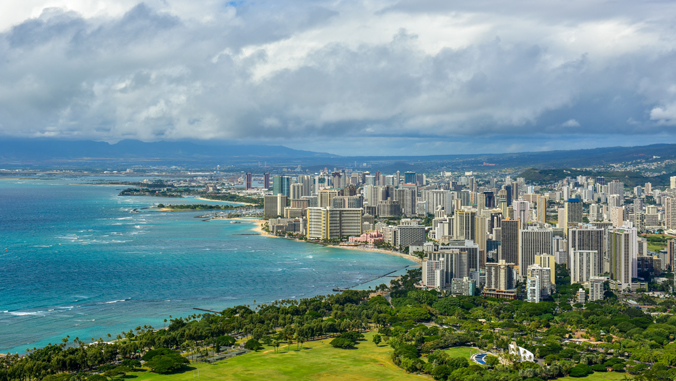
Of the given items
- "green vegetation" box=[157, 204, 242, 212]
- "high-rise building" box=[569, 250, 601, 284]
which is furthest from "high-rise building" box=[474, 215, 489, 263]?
"green vegetation" box=[157, 204, 242, 212]

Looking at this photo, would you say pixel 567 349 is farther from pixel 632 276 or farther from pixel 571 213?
pixel 571 213

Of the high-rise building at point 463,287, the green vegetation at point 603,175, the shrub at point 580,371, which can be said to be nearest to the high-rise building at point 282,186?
the green vegetation at point 603,175

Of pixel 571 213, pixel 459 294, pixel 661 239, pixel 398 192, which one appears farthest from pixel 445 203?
pixel 459 294

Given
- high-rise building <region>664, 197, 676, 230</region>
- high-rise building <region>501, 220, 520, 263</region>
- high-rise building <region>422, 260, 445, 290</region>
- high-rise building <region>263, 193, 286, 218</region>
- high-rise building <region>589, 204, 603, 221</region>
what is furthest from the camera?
high-rise building <region>263, 193, 286, 218</region>

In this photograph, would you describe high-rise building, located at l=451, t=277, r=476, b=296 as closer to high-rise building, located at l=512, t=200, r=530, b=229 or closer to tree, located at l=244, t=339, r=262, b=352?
tree, located at l=244, t=339, r=262, b=352

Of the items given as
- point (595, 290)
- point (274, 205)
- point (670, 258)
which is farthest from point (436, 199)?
point (595, 290)

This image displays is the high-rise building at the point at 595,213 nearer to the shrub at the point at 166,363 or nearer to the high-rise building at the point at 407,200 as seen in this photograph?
the high-rise building at the point at 407,200
